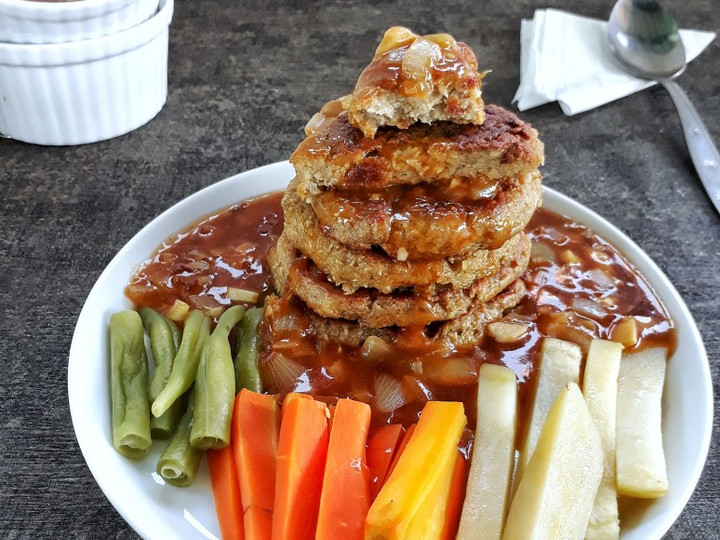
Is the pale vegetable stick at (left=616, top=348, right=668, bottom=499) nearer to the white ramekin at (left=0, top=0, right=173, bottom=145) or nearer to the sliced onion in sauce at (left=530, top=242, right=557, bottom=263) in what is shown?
the sliced onion in sauce at (left=530, top=242, right=557, bottom=263)

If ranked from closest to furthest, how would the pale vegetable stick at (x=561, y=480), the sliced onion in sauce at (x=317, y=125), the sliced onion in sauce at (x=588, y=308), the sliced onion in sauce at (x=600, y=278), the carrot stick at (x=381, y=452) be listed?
1. the pale vegetable stick at (x=561, y=480)
2. the carrot stick at (x=381, y=452)
3. the sliced onion in sauce at (x=317, y=125)
4. the sliced onion in sauce at (x=588, y=308)
5. the sliced onion in sauce at (x=600, y=278)

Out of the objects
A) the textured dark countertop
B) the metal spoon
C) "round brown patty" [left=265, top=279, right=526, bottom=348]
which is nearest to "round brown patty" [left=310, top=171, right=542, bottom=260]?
"round brown patty" [left=265, top=279, right=526, bottom=348]

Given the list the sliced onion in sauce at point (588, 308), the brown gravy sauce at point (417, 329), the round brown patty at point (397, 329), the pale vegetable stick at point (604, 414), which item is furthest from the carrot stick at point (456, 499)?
the sliced onion in sauce at point (588, 308)

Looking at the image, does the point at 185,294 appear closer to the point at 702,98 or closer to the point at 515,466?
the point at 515,466

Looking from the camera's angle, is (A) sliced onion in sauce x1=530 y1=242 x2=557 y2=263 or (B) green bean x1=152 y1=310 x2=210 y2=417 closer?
(B) green bean x1=152 y1=310 x2=210 y2=417

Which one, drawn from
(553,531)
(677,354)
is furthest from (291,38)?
(553,531)

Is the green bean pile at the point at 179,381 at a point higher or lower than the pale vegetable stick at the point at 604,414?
lower

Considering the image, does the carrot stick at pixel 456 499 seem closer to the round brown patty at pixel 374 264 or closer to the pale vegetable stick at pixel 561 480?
the pale vegetable stick at pixel 561 480
